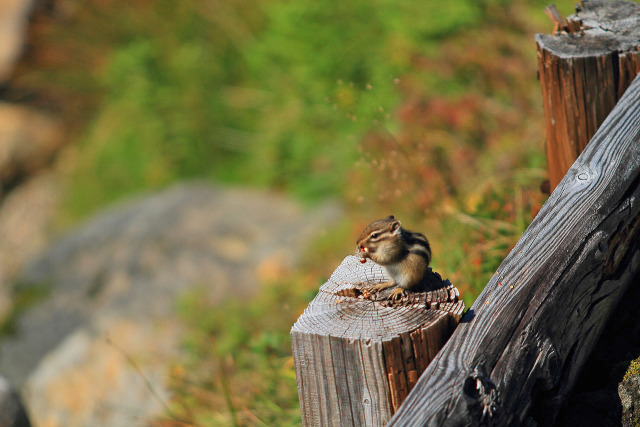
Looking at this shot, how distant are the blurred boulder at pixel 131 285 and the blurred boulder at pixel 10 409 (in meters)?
0.87

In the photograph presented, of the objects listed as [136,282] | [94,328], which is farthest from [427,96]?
[94,328]

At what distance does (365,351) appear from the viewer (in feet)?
6.41

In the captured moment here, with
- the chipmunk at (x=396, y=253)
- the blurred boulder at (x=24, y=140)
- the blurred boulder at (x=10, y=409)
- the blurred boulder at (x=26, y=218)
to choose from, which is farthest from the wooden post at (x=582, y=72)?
the blurred boulder at (x=24, y=140)

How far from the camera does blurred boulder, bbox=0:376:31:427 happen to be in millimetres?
4719

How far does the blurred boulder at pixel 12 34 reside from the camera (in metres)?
11.6

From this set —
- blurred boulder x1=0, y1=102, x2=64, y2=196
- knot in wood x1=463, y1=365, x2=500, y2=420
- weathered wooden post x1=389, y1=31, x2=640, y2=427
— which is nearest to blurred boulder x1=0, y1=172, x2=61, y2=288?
blurred boulder x1=0, y1=102, x2=64, y2=196

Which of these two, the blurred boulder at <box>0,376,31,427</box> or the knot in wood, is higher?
the knot in wood

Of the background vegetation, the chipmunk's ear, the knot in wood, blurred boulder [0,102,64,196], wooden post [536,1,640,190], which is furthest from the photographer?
blurred boulder [0,102,64,196]

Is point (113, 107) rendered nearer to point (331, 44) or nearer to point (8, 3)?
point (8, 3)

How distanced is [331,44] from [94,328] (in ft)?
13.2

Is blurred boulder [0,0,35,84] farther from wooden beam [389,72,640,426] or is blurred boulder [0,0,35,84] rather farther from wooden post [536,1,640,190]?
wooden beam [389,72,640,426]

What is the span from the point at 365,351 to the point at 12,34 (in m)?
11.7

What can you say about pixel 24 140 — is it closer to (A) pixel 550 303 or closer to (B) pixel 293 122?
(B) pixel 293 122

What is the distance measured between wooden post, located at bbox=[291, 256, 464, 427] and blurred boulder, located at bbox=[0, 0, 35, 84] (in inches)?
444
